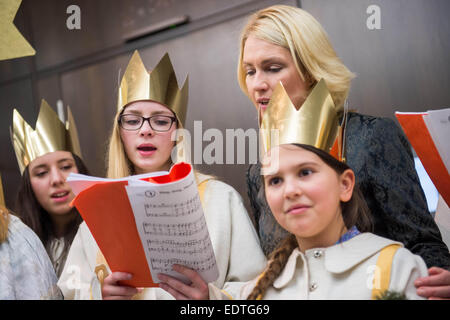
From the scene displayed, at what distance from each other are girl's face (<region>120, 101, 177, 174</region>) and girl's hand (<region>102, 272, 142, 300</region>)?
15.0 inches

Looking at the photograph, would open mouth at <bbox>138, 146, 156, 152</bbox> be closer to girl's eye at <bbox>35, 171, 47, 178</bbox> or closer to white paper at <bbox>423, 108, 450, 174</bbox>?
girl's eye at <bbox>35, 171, 47, 178</bbox>

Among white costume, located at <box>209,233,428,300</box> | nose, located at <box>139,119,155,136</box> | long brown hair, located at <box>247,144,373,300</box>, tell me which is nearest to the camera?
white costume, located at <box>209,233,428,300</box>

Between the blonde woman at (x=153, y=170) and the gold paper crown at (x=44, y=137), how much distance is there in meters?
0.19

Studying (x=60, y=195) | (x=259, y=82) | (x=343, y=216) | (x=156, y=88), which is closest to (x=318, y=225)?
(x=343, y=216)

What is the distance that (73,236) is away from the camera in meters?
2.01

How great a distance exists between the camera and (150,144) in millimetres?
1889

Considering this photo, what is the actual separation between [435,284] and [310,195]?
39cm

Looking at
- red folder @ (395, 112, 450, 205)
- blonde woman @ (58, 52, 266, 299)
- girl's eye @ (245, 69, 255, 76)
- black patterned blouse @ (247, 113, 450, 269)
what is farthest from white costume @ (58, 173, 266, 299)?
red folder @ (395, 112, 450, 205)

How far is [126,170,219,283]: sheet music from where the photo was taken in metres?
1.53

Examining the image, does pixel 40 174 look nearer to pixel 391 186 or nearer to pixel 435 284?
pixel 391 186

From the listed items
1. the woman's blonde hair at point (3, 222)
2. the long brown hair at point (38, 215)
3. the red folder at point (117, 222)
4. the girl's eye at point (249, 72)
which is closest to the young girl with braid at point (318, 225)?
the red folder at point (117, 222)
